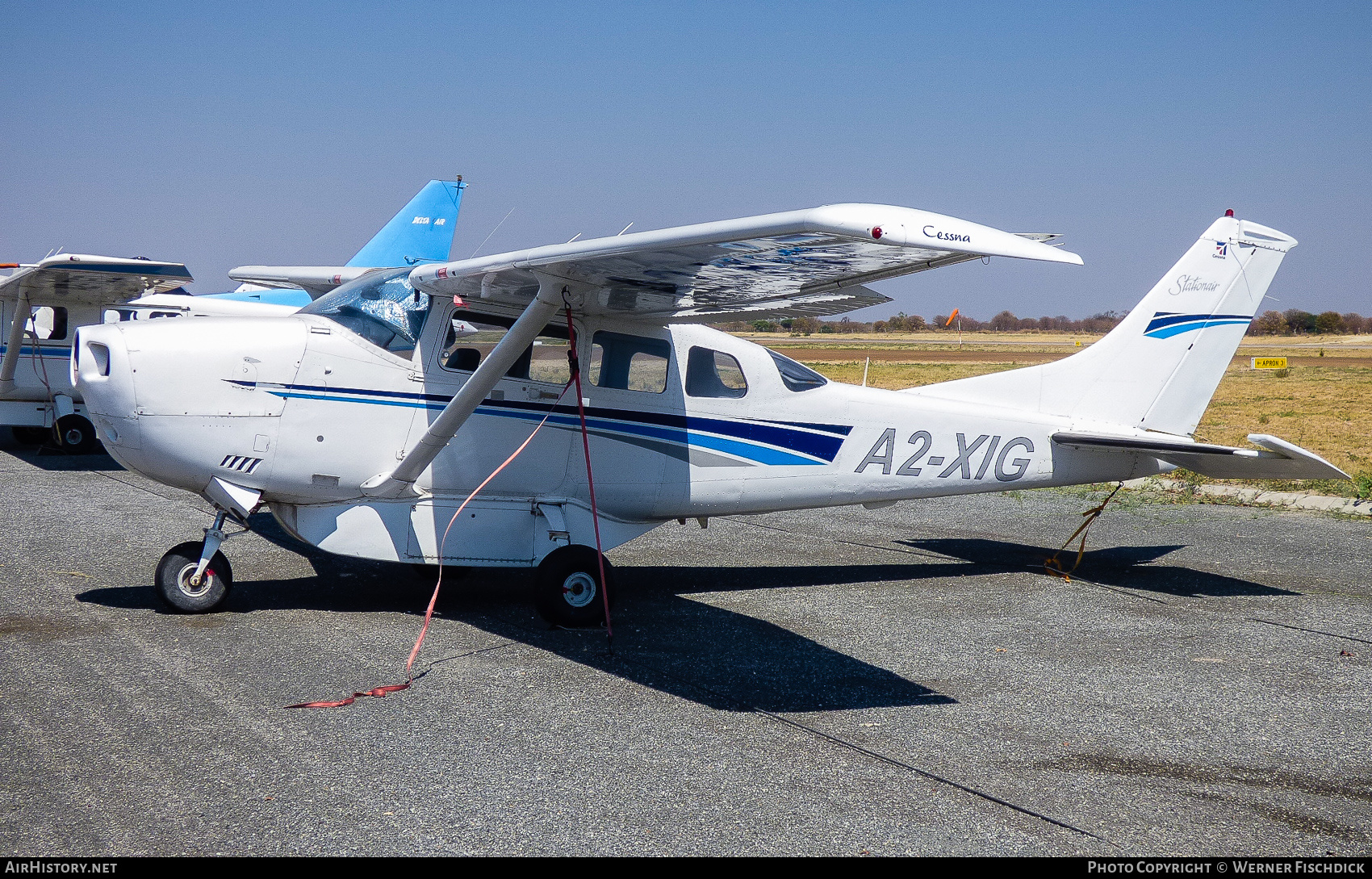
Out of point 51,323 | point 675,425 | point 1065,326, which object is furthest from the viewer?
point 1065,326

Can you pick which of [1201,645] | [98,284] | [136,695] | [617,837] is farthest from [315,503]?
[98,284]

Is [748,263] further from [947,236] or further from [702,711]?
[702,711]

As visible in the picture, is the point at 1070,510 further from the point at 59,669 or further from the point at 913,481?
the point at 59,669

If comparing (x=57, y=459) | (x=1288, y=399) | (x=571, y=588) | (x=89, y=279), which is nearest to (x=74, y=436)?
(x=57, y=459)

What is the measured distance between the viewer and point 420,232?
19328 mm

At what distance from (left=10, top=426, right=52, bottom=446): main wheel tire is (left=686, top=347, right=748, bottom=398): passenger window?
14.3 meters

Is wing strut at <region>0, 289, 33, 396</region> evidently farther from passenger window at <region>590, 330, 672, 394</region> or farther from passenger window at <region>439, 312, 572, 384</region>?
passenger window at <region>590, 330, 672, 394</region>

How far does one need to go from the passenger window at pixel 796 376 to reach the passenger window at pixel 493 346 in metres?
1.69

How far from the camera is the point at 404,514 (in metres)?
6.86

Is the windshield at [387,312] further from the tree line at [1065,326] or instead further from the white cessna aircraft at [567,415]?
the tree line at [1065,326]

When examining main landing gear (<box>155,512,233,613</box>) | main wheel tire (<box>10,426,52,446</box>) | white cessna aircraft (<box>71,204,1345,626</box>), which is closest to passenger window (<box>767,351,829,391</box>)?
white cessna aircraft (<box>71,204,1345,626</box>)

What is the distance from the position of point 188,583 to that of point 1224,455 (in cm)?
743

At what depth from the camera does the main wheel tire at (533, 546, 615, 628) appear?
670cm

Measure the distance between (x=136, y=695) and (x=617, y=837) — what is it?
2793 millimetres
